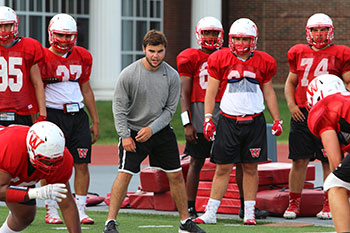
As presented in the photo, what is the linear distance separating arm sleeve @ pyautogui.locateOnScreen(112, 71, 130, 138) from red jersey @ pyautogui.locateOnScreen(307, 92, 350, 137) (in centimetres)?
218

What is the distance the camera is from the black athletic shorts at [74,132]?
326 inches

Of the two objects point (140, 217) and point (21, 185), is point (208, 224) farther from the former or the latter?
point (21, 185)

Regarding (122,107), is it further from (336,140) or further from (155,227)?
(336,140)

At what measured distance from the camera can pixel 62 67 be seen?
8.30 m

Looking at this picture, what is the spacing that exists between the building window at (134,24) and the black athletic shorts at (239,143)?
Answer: 53.0 feet

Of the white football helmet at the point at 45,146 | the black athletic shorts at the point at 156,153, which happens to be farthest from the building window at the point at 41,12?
the white football helmet at the point at 45,146

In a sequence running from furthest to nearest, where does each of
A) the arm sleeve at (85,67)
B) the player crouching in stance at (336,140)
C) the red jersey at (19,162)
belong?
the arm sleeve at (85,67) → the player crouching in stance at (336,140) → the red jersey at (19,162)

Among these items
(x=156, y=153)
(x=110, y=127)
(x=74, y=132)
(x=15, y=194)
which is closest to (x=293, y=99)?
(x=156, y=153)

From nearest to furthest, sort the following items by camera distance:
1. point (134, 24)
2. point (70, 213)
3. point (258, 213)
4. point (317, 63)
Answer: point (70, 213) < point (317, 63) < point (258, 213) < point (134, 24)

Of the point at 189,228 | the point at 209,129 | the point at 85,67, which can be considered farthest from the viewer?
the point at 85,67

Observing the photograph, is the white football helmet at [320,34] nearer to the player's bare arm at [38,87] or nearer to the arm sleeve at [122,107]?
the arm sleeve at [122,107]

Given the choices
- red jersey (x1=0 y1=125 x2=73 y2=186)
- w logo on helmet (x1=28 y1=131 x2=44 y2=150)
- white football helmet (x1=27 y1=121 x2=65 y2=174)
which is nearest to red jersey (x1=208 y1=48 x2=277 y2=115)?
red jersey (x1=0 y1=125 x2=73 y2=186)

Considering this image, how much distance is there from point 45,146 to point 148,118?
231 centimetres

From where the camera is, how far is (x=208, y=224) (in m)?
8.30
